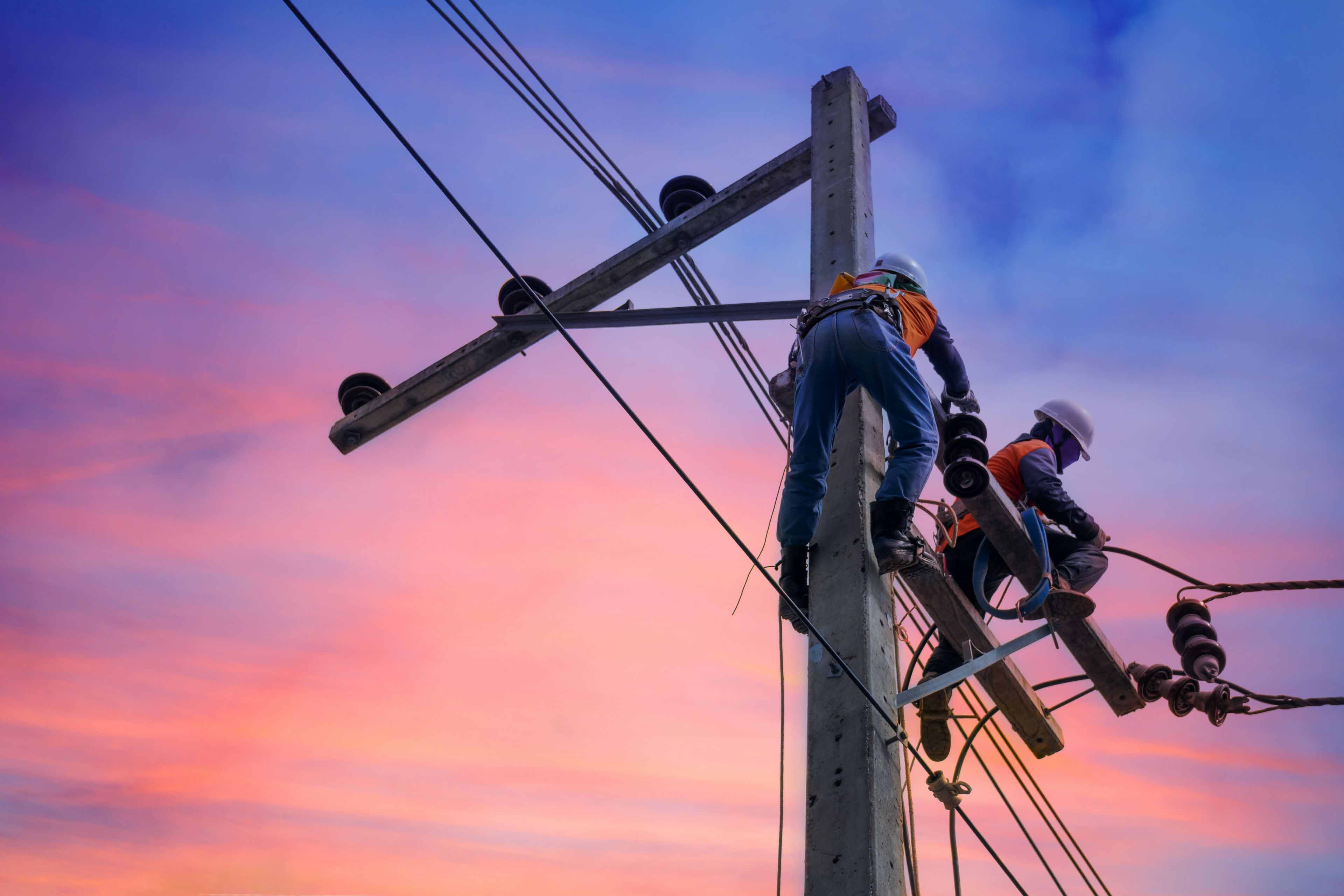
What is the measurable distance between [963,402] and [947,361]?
227 millimetres

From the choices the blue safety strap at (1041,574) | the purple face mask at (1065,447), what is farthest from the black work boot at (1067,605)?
the purple face mask at (1065,447)

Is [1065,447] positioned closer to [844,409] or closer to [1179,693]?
[1179,693]

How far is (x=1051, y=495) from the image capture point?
14.5 ft

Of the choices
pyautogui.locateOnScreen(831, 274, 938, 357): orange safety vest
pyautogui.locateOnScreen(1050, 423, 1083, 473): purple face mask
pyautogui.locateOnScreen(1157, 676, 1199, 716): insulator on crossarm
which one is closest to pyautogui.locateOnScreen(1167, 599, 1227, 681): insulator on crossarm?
pyautogui.locateOnScreen(1157, 676, 1199, 716): insulator on crossarm

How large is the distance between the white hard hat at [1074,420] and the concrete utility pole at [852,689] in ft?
5.29

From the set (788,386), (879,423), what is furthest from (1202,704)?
(788,386)

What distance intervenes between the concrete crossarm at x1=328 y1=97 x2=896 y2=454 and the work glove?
152 centimetres

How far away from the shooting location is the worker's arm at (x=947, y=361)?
4262 millimetres

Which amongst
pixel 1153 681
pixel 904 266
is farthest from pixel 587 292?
A: pixel 1153 681

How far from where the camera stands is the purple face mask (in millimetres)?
5184

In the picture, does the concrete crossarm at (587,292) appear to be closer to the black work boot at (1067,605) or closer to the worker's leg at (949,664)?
the worker's leg at (949,664)

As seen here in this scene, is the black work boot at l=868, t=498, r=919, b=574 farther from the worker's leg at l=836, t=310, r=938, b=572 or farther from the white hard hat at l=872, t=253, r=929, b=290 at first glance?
the white hard hat at l=872, t=253, r=929, b=290

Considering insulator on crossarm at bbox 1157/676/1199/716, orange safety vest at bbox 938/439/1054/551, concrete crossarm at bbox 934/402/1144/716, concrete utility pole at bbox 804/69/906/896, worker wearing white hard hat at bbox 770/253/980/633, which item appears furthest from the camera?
orange safety vest at bbox 938/439/1054/551

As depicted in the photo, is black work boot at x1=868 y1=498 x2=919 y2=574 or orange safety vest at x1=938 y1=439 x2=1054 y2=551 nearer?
black work boot at x1=868 y1=498 x2=919 y2=574
